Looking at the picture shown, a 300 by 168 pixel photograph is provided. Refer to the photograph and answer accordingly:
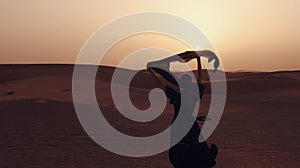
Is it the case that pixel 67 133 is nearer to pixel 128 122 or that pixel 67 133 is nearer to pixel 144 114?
pixel 128 122

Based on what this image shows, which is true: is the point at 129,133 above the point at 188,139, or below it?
below

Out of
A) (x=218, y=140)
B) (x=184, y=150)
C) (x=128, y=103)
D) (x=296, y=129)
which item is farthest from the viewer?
(x=128, y=103)

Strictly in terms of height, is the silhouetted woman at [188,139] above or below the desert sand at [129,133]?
above

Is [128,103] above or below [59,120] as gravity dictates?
below

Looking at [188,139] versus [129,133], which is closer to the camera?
[188,139]

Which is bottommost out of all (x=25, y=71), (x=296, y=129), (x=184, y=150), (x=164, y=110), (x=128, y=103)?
(x=25, y=71)

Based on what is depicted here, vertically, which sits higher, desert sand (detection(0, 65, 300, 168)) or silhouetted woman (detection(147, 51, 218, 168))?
silhouetted woman (detection(147, 51, 218, 168))

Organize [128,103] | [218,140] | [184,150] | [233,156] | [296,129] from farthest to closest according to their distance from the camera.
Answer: [128,103]
[296,129]
[218,140]
[233,156]
[184,150]

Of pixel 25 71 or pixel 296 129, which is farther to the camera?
pixel 25 71

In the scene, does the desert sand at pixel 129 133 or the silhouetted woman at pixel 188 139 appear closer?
the silhouetted woman at pixel 188 139

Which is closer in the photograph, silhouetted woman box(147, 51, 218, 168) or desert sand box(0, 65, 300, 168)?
silhouetted woman box(147, 51, 218, 168)

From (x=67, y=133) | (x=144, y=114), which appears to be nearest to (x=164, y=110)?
(x=144, y=114)

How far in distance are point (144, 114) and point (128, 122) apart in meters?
3.48

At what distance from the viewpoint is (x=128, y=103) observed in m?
23.7
